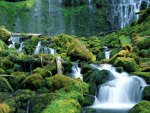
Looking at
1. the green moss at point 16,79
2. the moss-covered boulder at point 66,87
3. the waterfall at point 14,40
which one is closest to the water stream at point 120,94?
the moss-covered boulder at point 66,87

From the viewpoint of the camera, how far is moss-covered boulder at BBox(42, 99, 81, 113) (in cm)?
1434

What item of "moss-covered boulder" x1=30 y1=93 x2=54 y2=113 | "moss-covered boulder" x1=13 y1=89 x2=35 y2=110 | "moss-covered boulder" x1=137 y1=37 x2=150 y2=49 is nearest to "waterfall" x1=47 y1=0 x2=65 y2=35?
"moss-covered boulder" x1=137 y1=37 x2=150 y2=49

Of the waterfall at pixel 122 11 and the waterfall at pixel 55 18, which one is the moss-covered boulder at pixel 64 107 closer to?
the waterfall at pixel 122 11

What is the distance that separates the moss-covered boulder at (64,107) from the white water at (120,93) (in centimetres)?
259

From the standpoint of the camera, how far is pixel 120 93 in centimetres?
1886

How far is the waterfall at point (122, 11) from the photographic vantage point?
43469 mm

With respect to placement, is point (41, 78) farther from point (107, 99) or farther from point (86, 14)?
point (86, 14)

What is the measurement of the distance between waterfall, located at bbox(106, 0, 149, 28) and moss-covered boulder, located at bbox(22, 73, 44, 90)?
85.0 ft

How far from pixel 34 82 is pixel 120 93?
169 inches

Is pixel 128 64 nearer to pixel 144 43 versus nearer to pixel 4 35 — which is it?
pixel 144 43

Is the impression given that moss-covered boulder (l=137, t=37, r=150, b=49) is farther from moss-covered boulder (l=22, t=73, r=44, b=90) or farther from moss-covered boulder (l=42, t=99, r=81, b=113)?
moss-covered boulder (l=42, t=99, r=81, b=113)

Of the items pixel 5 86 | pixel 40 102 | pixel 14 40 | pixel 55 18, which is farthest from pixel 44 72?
pixel 55 18

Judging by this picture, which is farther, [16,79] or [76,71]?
[76,71]

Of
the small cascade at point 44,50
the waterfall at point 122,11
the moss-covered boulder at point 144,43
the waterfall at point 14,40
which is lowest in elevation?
the small cascade at point 44,50
